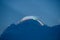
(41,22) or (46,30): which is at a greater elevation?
(41,22)

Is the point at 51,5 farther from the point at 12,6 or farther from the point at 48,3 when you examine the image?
the point at 12,6

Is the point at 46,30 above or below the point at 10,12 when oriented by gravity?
below

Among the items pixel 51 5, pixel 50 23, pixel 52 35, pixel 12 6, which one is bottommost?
pixel 52 35

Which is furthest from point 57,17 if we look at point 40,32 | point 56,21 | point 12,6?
point 12,6

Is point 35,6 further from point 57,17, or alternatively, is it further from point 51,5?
point 57,17

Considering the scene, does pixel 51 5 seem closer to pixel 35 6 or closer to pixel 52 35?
pixel 35 6

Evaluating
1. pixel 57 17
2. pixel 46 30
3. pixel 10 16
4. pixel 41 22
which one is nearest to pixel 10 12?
pixel 10 16

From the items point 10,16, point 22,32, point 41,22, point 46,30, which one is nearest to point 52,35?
point 46,30
